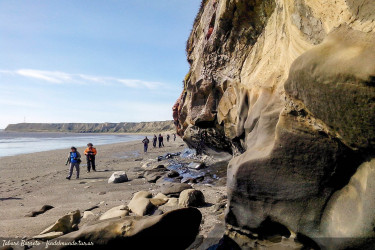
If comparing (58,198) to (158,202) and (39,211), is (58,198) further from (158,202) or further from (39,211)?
(158,202)

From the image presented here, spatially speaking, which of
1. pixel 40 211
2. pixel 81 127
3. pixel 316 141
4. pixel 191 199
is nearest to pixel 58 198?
pixel 40 211

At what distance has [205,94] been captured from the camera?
12.2 metres

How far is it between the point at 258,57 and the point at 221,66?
3.39m

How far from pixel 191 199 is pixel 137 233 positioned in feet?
8.75

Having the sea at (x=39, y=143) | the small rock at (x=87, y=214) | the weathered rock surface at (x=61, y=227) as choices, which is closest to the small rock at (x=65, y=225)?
the weathered rock surface at (x=61, y=227)

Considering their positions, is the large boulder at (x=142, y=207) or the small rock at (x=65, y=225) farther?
the large boulder at (x=142, y=207)

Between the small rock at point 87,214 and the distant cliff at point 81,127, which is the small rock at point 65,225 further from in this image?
the distant cliff at point 81,127

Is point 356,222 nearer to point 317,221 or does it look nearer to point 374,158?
point 317,221

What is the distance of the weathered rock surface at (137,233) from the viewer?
311 centimetres

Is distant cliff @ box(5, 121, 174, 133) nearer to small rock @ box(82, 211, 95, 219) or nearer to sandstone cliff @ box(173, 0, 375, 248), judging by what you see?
small rock @ box(82, 211, 95, 219)

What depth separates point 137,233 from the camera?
3.10 m

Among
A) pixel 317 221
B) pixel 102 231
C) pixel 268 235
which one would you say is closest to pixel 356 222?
pixel 317 221

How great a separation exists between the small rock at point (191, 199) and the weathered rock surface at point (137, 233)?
2.26 m

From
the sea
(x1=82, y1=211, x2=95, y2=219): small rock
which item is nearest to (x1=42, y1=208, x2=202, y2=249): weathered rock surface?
(x1=82, y1=211, x2=95, y2=219): small rock
